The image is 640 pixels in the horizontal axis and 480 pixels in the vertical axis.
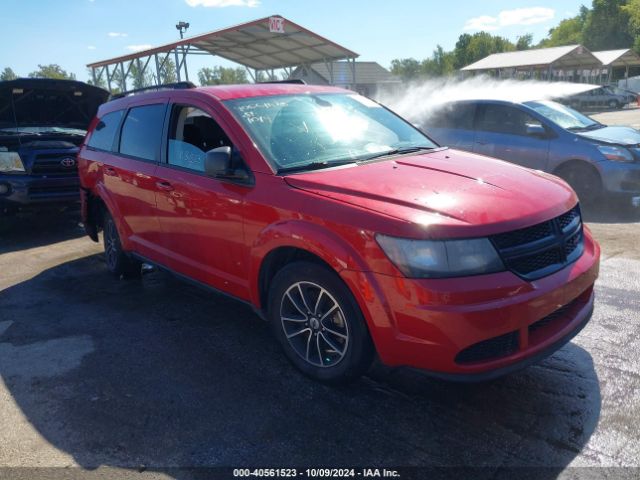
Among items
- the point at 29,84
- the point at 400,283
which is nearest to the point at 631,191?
the point at 400,283

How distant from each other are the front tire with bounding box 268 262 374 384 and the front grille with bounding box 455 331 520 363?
56 centimetres

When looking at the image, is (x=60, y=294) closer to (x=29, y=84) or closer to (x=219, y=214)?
(x=219, y=214)

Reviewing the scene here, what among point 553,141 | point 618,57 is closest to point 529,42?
point 618,57

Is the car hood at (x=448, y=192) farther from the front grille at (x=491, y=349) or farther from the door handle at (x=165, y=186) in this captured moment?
the door handle at (x=165, y=186)

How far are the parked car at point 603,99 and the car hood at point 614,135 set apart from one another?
32093 millimetres

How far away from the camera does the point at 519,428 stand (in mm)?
2852

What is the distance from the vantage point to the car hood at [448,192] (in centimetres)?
274

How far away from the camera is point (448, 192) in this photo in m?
3.02

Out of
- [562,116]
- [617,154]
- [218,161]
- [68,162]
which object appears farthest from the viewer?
[562,116]

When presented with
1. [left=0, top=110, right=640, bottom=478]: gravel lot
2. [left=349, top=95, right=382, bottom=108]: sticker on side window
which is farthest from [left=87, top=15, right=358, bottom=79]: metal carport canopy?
[left=0, top=110, right=640, bottom=478]: gravel lot

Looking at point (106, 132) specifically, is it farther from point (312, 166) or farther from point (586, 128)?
point (586, 128)

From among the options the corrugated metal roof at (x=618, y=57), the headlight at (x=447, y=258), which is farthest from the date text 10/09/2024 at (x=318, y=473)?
the corrugated metal roof at (x=618, y=57)

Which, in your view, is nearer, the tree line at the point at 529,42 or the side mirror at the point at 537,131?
the side mirror at the point at 537,131

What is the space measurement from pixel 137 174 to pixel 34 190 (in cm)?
391
